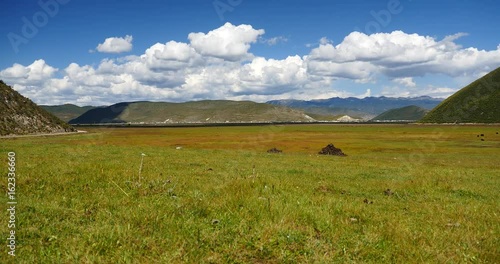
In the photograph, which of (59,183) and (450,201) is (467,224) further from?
(59,183)

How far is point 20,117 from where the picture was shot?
107 m

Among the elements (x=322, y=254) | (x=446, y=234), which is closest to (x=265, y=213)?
(x=322, y=254)

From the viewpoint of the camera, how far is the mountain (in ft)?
329

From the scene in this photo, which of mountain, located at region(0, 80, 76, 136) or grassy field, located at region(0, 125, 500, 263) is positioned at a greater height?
mountain, located at region(0, 80, 76, 136)

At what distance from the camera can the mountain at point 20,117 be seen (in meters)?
100

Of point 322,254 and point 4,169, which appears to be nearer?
point 322,254

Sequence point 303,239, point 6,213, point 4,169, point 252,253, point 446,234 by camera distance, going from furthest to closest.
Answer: point 4,169 → point 446,234 → point 6,213 → point 303,239 → point 252,253

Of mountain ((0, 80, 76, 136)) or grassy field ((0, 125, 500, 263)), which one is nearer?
grassy field ((0, 125, 500, 263))

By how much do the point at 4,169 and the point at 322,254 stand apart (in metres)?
13.5

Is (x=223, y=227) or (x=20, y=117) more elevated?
(x=20, y=117)

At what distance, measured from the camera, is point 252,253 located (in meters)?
6.84

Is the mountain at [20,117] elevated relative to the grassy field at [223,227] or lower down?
elevated

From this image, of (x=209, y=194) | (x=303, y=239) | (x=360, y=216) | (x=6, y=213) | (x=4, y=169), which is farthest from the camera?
(x=4, y=169)

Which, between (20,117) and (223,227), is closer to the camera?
(223,227)
